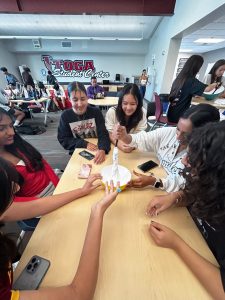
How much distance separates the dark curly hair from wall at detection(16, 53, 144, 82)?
883 centimetres

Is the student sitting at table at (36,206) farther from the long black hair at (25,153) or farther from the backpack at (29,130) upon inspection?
the backpack at (29,130)

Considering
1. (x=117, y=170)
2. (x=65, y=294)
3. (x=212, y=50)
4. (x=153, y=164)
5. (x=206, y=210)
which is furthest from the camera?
(x=212, y=50)

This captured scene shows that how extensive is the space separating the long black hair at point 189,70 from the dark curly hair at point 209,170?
177cm

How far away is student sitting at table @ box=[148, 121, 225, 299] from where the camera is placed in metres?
0.48

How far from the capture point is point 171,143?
1063 millimetres

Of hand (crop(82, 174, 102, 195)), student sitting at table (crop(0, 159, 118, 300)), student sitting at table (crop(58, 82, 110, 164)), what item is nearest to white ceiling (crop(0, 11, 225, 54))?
student sitting at table (crop(58, 82, 110, 164))

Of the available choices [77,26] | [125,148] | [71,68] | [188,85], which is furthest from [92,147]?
[71,68]

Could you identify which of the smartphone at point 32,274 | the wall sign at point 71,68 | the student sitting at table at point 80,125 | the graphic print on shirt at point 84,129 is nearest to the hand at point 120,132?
the student sitting at table at point 80,125

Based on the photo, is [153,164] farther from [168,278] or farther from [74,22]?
[74,22]

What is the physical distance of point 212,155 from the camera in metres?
0.49

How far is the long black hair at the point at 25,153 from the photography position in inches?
40.2

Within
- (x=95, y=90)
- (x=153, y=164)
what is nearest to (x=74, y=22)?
(x=95, y=90)

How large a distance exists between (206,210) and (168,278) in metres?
0.25

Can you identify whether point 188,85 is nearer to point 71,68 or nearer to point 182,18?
point 182,18
